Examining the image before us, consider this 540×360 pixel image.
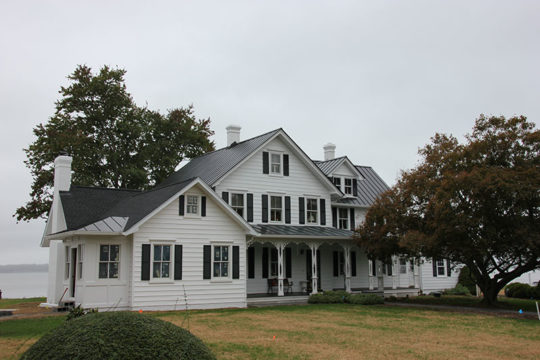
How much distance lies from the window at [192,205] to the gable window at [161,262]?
1.76m

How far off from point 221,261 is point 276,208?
6054 mm

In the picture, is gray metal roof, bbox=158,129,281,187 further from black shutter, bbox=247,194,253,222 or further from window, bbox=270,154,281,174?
black shutter, bbox=247,194,253,222

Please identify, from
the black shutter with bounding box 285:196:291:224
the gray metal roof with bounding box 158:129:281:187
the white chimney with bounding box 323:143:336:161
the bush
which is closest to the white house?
the black shutter with bounding box 285:196:291:224

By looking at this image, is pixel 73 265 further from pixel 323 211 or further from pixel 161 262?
pixel 323 211

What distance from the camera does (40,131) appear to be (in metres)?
34.2

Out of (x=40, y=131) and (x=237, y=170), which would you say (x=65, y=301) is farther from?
(x=40, y=131)

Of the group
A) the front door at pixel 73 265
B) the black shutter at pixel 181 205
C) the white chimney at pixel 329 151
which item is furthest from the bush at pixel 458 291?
the front door at pixel 73 265

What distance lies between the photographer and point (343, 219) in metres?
30.9

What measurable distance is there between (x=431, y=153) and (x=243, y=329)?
1258 cm

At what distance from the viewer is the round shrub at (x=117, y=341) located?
5.30 m

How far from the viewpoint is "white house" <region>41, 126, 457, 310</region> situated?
20.0m

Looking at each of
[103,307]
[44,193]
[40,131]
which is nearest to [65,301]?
[103,307]

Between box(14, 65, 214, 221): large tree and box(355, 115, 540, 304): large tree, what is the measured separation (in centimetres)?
2032

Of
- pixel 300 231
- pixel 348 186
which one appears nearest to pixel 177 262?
pixel 300 231
